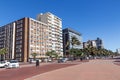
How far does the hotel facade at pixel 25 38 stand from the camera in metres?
102

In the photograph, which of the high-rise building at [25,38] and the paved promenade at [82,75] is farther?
the high-rise building at [25,38]

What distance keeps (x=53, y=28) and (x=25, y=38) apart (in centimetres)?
2973

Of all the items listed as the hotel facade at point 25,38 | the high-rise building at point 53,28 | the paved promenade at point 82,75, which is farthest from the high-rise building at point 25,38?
the paved promenade at point 82,75

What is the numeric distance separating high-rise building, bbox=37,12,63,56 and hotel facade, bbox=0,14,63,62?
1.42 meters

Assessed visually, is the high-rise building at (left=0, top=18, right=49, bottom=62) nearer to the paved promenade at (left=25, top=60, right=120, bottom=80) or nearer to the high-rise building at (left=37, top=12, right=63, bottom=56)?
the high-rise building at (left=37, top=12, right=63, bottom=56)

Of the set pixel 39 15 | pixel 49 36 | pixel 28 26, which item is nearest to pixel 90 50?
pixel 49 36

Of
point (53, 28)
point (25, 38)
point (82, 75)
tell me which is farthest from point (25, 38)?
point (82, 75)

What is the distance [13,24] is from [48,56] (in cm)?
3005

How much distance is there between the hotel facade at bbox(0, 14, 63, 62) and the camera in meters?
102

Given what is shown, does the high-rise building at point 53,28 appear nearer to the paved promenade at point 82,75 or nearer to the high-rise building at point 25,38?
the high-rise building at point 25,38

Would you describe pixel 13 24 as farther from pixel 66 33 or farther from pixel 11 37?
pixel 66 33

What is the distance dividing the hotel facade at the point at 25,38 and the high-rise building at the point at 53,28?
4.65 feet

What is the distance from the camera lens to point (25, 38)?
102m

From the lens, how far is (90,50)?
136875 millimetres
